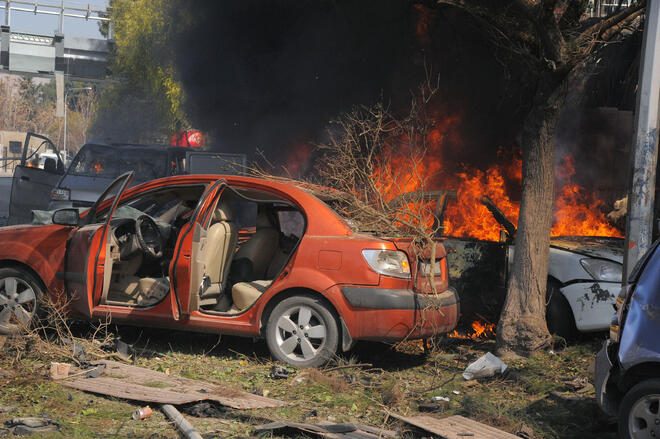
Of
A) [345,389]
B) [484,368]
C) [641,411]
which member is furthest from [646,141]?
[345,389]

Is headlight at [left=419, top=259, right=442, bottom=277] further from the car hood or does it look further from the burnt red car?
the car hood

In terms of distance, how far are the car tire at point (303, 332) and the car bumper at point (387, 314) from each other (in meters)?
0.20

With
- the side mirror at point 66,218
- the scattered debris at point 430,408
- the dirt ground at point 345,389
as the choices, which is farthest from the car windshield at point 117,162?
the scattered debris at point 430,408

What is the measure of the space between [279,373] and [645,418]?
2824 millimetres

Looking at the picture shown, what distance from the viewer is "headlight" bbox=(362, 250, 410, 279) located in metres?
6.07

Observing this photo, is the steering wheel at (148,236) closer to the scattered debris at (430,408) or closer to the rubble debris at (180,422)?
the rubble debris at (180,422)

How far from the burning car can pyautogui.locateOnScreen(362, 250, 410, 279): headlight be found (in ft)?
3.57

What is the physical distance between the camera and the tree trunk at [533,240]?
714 centimetres

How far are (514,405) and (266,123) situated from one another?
18615 mm

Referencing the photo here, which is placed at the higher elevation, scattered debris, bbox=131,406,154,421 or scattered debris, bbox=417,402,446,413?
scattered debris, bbox=131,406,154,421

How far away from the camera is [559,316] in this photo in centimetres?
747

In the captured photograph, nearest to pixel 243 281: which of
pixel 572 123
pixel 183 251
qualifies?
pixel 183 251

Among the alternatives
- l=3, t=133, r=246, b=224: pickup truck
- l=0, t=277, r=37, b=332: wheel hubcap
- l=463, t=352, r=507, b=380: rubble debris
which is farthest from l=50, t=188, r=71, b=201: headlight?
l=463, t=352, r=507, b=380: rubble debris

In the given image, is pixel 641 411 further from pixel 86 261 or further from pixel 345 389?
pixel 86 261
